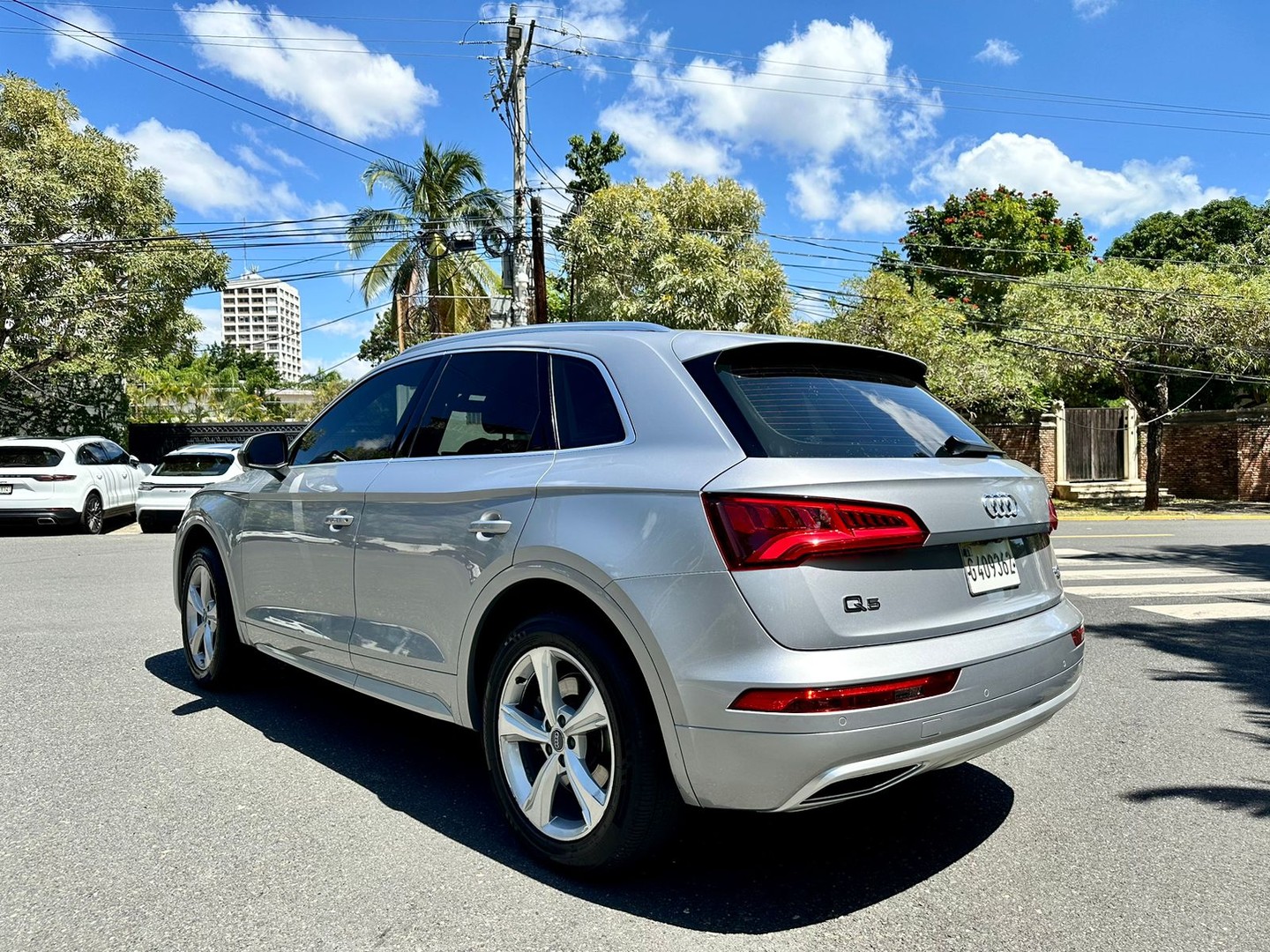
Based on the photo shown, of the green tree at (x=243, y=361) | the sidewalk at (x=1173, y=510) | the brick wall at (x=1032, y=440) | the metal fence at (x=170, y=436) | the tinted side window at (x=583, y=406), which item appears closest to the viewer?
the tinted side window at (x=583, y=406)

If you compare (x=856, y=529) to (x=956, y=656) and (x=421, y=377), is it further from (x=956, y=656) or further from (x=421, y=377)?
(x=421, y=377)

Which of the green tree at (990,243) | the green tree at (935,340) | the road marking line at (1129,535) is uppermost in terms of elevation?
the green tree at (990,243)

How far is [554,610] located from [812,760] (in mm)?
963

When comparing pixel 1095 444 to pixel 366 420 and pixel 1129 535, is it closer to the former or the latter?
pixel 1129 535

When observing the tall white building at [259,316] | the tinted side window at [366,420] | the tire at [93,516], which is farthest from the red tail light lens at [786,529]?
the tall white building at [259,316]

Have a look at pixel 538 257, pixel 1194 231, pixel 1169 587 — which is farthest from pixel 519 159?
→ pixel 1194 231

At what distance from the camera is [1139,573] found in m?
10.7

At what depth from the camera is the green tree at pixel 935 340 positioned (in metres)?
23.4

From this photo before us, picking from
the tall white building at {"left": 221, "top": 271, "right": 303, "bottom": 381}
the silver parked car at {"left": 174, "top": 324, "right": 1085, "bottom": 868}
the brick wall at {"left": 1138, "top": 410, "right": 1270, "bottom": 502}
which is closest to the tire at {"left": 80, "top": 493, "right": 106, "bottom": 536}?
the silver parked car at {"left": 174, "top": 324, "right": 1085, "bottom": 868}

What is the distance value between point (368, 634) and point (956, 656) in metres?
2.30

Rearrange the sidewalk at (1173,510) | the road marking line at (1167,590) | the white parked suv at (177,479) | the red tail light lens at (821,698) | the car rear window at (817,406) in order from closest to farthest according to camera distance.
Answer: the red tail light lens at (821,698) < the car rear window at (817,406) < the road marking line at (1167,590) < the white parked suv at (177,479) < the sidewalk at (1173,510)

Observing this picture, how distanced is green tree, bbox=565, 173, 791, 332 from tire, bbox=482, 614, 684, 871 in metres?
18.9

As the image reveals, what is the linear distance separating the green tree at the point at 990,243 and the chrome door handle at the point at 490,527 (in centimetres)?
3543

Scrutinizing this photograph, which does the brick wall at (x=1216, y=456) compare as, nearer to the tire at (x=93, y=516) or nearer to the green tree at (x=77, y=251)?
the green tree at (x=77, y=251)
